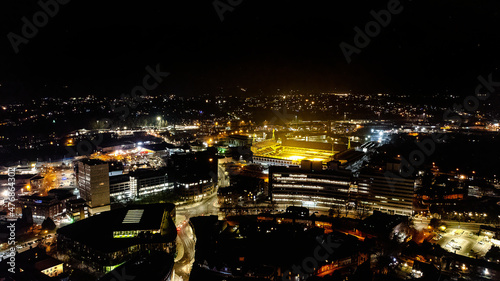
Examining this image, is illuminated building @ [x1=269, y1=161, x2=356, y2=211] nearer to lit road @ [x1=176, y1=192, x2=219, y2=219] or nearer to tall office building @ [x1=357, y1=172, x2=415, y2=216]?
tall office building @ [x1=357, y1=172, x2=415, y2=216]

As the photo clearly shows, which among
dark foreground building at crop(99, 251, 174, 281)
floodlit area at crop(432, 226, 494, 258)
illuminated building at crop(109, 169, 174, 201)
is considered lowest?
floodlit area at crop(432, 226, 494, 258)

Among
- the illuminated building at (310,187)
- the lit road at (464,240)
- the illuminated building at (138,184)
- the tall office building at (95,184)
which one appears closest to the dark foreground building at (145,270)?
the tall office building at (95,184)

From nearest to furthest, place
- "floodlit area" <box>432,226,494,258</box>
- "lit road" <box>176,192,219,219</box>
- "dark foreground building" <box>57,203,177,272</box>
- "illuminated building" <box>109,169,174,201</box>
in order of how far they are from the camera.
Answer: "dark foreground building" <box>57,203,177,272</box> < "floodlit area" <box>432,226,494,258</box> < "lit road" <box>176,192,219,219</box> < "illuminated building" <box>109,169,174,201</box>

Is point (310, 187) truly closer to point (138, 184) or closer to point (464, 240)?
point (464, 240)

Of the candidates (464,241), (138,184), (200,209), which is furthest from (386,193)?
(138,184)

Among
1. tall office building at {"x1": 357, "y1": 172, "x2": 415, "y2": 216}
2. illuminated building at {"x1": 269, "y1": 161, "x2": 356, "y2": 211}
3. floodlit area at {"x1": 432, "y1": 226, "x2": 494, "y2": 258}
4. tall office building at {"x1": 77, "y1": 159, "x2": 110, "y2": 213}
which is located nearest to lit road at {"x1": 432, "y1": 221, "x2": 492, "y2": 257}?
floodlit area at {"x1": 432, "y1": 226, "x2": 494, "y2": 258}

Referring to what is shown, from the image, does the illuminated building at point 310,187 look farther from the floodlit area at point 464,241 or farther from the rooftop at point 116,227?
the rooftop at point 116,227
